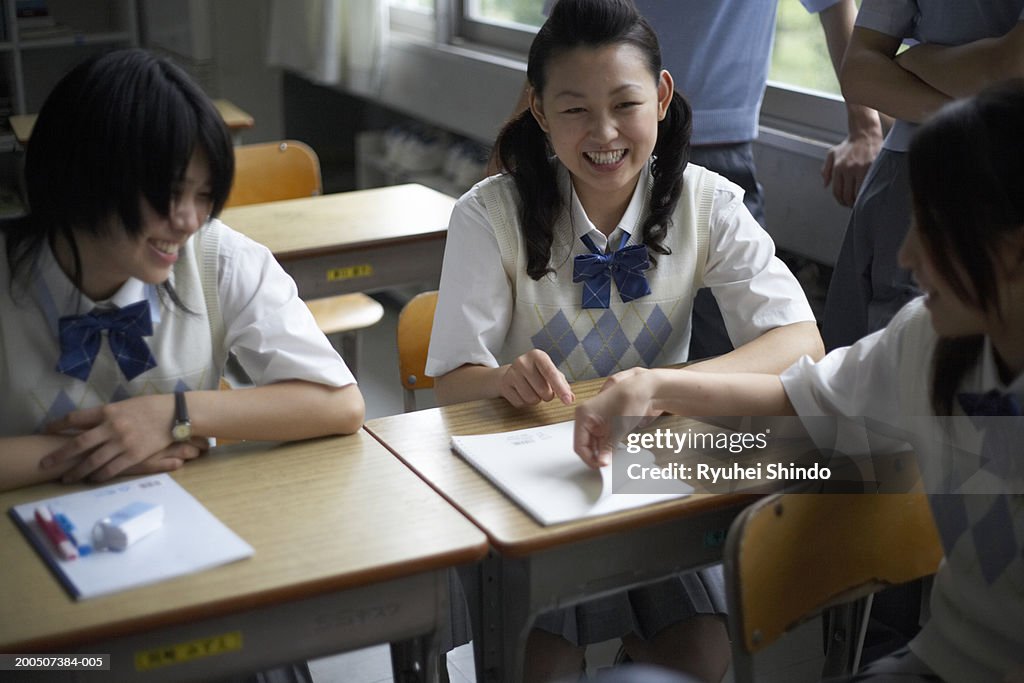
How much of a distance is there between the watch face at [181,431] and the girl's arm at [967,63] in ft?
4.20

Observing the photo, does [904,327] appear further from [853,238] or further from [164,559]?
[164,559]

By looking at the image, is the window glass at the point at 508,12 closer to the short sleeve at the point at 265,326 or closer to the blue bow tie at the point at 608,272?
the blue bow tie at the point at 608,272

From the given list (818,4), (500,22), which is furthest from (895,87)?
(500,22)

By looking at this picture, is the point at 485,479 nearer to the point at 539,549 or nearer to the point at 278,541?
the point at 539,549

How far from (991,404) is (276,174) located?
8.07 feet

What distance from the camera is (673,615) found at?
1.76m

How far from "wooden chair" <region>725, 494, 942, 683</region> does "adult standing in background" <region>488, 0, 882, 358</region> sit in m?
1.00

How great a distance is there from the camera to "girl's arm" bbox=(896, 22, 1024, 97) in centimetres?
179

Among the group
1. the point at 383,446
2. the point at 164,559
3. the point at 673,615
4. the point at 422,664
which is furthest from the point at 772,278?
the point at 164,559

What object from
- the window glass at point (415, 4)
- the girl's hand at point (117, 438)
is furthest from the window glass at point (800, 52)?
the girl's hand at point (117, 438)

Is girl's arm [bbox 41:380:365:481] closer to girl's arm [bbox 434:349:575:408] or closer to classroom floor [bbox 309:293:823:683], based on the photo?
girl's arm [bbox 434:349:575:408]

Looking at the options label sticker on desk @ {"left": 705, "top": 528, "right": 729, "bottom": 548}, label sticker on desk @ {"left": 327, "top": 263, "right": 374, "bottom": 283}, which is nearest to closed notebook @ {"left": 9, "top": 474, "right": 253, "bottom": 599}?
label sticker on desk @ {"left": 705, "top": 528, "right": 729, "bottom": 548}

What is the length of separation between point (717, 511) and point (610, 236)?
0.59 metres

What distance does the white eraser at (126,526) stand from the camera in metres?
1.23
